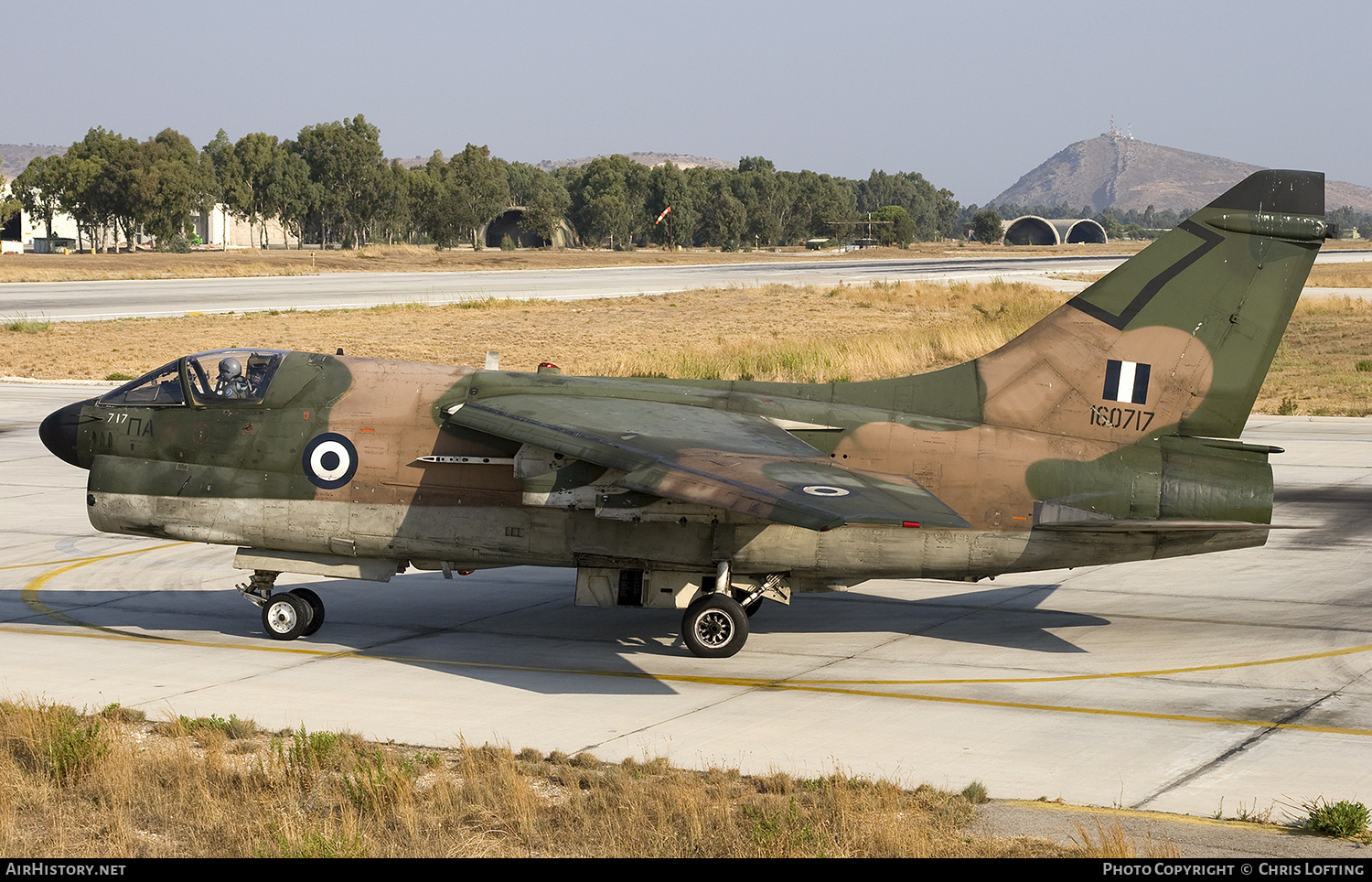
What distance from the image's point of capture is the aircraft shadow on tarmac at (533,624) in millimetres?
14031

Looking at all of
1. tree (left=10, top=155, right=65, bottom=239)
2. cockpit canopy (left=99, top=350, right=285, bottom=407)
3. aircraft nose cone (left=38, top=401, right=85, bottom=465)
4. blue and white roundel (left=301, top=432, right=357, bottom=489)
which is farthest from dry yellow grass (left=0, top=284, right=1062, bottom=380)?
tree (left=10, top=155, right=65, bottom=239)

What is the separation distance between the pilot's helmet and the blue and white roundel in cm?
132

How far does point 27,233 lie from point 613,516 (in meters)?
172

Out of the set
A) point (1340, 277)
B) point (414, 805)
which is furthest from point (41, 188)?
point (414, 805)

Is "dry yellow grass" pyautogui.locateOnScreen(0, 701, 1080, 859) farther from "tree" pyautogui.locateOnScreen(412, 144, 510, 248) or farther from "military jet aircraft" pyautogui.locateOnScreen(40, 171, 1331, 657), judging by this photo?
"tree" pyautogui.locateOnScreen(412, 144, 510, 248)

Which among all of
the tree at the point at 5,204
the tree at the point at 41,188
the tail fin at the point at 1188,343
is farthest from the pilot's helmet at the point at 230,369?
the tree at the point at 41,188

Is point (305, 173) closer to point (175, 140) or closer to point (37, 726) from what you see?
point (175, 140)

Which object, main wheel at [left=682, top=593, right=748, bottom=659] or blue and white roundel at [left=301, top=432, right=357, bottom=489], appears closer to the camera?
main wheel at [left=682, top=593, right=748, bottom=659]

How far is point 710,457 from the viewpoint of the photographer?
503 inches

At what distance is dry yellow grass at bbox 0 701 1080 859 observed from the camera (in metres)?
8.52

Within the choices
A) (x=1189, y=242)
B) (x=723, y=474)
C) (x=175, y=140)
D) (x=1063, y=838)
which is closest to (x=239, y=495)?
(x=723, y=474)

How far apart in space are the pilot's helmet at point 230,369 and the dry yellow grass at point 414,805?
5434 mm

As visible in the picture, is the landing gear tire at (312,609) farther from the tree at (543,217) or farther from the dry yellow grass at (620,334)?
the tree at (543,217)

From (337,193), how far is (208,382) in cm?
14774
